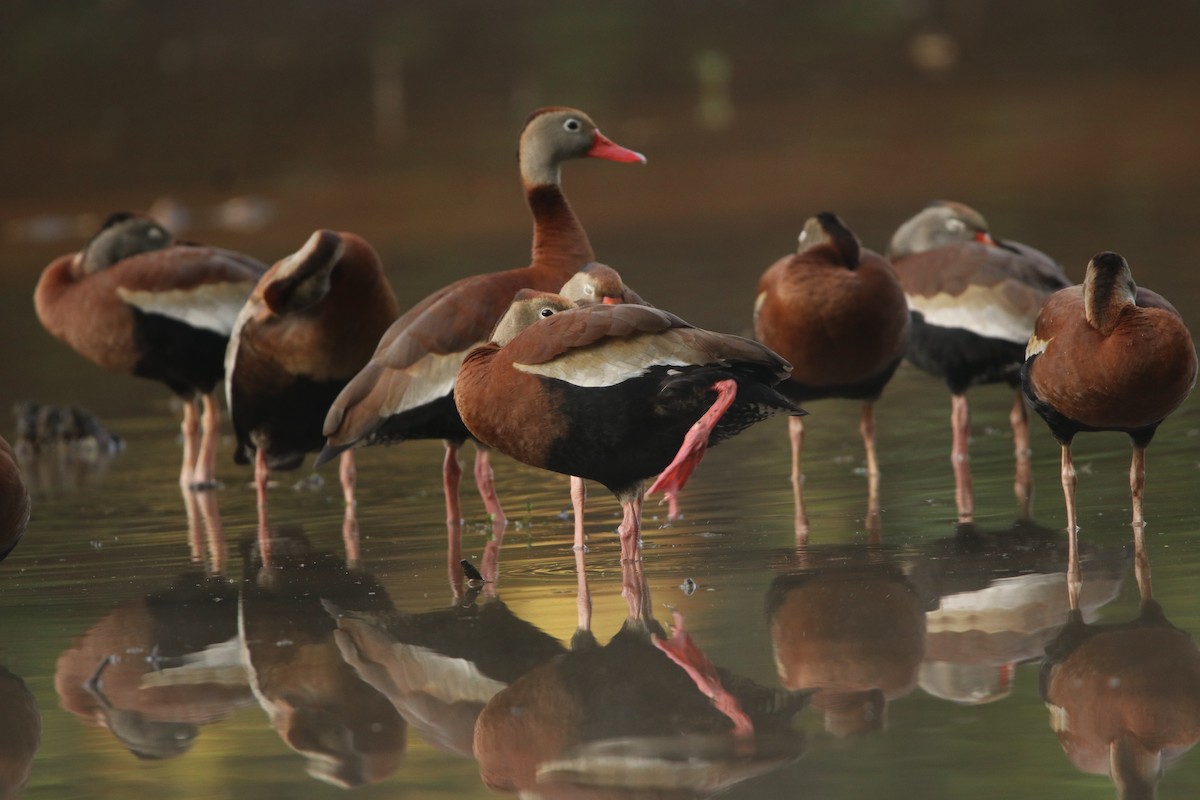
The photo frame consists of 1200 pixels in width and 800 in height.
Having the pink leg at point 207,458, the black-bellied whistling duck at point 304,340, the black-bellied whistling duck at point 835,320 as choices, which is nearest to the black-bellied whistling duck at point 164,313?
the pink leg at point 207,458

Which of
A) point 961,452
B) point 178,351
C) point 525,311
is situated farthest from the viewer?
point 178,351

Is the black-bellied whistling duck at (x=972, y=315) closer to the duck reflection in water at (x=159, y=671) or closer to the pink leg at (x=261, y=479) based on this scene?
the pink leg at (x=261, y=479)

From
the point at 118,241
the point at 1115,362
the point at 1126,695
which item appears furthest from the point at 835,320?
the point at 118,241

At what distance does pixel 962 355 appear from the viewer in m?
10.5

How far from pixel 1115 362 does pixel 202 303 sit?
20.2ft

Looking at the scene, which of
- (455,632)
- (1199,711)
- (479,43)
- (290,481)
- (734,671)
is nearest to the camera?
(1199,711)

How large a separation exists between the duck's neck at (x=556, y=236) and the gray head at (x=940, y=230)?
2815 millimetres

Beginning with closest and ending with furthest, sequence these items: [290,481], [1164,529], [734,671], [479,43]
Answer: [734,671] → [1164,529] → [290,481] → [479,43]

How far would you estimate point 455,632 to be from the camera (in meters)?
6.86

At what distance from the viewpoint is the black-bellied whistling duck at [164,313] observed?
Result: 1156 centimetres

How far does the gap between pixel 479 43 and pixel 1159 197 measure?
16.3 meters

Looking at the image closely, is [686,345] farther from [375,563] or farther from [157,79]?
[157,79]

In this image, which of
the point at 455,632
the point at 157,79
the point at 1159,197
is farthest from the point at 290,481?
the point at 157,79

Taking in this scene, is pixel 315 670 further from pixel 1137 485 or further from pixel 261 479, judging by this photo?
pixel 261 479
